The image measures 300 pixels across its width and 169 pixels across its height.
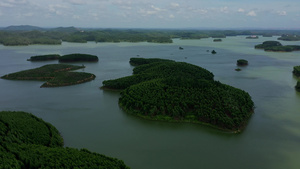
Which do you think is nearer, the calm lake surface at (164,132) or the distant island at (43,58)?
the calm lake surface at (164,132)

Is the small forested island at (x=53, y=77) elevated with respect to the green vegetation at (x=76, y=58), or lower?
lower

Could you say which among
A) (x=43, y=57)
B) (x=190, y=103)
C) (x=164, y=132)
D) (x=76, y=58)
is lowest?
(x=164, y=132)

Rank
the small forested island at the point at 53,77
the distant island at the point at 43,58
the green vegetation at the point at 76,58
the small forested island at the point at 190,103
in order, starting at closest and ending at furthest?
1. the small forested island at the point at 190,103
2. the small forested island at the point at 53,77
3. the green vegetation at the point at 76,58
4. the distant island at the point at 43,58

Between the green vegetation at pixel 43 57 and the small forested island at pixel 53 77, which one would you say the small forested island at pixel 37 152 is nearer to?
the small forested island at pixel 53 77

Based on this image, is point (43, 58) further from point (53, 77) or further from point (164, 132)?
point (164, 132)

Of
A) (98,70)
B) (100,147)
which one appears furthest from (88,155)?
(98,70)

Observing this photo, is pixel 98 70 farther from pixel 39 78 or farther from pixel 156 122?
pixel 156 122

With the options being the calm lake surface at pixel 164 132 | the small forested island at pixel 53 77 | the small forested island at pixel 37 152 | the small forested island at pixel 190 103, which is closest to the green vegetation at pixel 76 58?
the small forested island at pixel 53 77

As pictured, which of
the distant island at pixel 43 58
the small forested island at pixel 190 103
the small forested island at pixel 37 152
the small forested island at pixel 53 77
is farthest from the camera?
the distant island at pixel 43 58

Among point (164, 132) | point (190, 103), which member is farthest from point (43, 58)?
point (164, 132)
